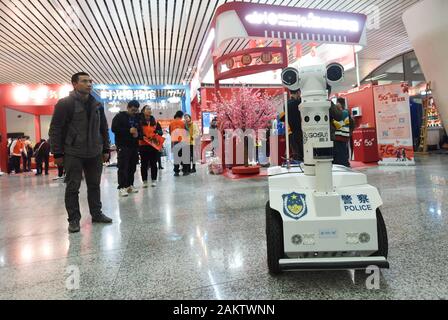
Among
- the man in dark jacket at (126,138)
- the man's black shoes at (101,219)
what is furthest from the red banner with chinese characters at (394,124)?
the man's black shoes at (101,219)

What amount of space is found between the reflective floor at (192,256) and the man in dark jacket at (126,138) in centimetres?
94

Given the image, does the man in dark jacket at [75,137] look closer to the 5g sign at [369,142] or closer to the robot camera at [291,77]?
the robot camera at [291,77]

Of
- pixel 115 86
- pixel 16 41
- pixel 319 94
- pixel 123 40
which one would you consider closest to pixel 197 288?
pixel 319 94

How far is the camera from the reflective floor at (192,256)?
1476mm

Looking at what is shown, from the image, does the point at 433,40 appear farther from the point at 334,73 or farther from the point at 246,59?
the point at 334,73

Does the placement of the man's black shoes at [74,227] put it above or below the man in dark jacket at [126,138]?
below

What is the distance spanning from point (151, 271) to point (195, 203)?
197cm

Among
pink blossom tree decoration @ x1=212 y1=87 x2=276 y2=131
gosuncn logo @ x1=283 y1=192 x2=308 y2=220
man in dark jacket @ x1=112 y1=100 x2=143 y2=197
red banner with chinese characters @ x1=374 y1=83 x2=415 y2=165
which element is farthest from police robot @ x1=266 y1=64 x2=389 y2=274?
red banner with chinese characters @ x1=374 y1=83 x2=415 y2=165

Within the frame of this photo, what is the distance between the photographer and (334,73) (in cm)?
159

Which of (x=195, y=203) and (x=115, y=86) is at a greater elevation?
Answer: (x=115, y=86)

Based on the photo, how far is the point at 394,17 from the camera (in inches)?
335

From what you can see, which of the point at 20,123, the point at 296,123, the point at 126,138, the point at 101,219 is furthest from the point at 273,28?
the point at 20,123
